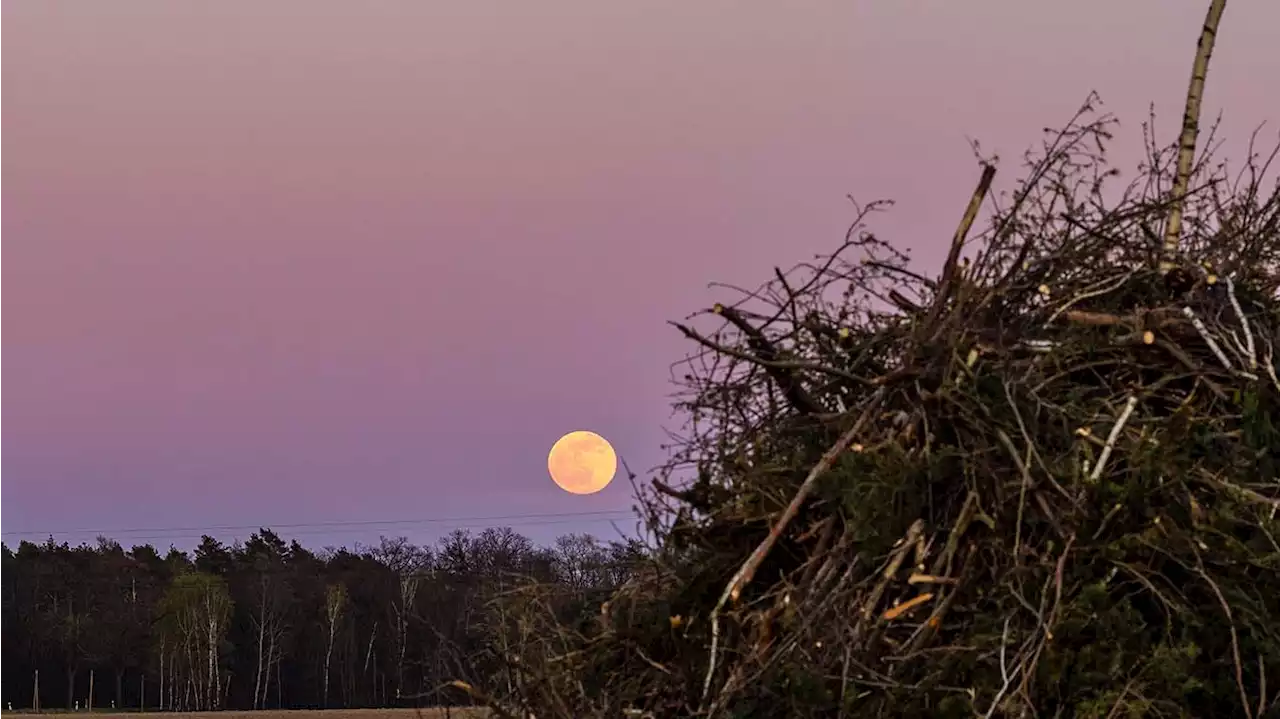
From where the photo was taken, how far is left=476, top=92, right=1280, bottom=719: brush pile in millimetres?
3680

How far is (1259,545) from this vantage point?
3.78m

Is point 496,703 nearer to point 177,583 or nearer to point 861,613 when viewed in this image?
point 861,613

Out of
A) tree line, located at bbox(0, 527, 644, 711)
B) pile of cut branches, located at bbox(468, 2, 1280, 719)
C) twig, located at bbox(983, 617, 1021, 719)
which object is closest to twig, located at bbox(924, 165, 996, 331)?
pile of cut branches, located at bbox(468, 2, 1280, 719)

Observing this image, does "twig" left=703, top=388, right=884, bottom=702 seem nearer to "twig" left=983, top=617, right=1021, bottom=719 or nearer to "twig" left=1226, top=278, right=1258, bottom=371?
"twig" left=983, top=617, right=1021, bottom=719

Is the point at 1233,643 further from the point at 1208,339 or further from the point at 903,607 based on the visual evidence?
the point at 1208,339

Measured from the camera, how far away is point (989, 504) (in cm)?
400

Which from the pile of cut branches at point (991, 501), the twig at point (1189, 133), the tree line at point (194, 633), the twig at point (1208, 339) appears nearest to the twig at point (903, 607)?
the pile of cut branches at point (991, 501)

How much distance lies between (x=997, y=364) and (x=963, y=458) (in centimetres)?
37

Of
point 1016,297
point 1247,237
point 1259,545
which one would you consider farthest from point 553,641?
point 1247,237

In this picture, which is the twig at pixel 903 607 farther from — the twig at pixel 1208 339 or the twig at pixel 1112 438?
the twig at pixel 1208 339

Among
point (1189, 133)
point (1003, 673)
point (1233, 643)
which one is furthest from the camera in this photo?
point (1189, 133)

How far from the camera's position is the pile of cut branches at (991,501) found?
3.68m

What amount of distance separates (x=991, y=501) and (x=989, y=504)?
0.02m

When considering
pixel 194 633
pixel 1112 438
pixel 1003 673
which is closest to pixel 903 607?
pixel 1003 673
